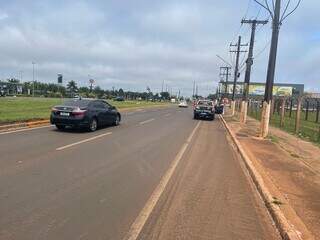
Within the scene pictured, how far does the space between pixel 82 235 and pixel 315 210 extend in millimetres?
4156

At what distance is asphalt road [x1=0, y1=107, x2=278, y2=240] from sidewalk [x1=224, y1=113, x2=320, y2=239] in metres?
0.45

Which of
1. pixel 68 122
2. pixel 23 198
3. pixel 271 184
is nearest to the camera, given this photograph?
pixel 23 198

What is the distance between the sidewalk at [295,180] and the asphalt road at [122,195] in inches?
17.7

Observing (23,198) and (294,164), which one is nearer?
(23,198)

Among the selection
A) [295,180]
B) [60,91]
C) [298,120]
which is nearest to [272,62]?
[298,120]

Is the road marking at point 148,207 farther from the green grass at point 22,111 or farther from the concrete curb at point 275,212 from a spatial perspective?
the green grass at point 22,111

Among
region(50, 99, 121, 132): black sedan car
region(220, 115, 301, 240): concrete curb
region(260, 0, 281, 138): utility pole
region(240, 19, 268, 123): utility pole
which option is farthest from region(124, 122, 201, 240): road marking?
region(240, 19, 268, 123): utility pole

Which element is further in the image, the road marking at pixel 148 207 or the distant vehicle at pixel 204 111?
the distant vehicle at pixel 204 111

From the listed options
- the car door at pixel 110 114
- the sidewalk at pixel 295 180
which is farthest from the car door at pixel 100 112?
the sidewalk at pixel 295 180

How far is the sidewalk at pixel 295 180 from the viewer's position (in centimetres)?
770

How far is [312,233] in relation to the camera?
22.6 feet

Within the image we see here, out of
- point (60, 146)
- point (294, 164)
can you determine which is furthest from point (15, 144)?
point (294, 164)

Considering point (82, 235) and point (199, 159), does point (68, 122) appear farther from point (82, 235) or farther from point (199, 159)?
point (82, 235)

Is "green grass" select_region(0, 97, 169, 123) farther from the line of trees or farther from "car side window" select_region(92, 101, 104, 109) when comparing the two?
the line of trees
